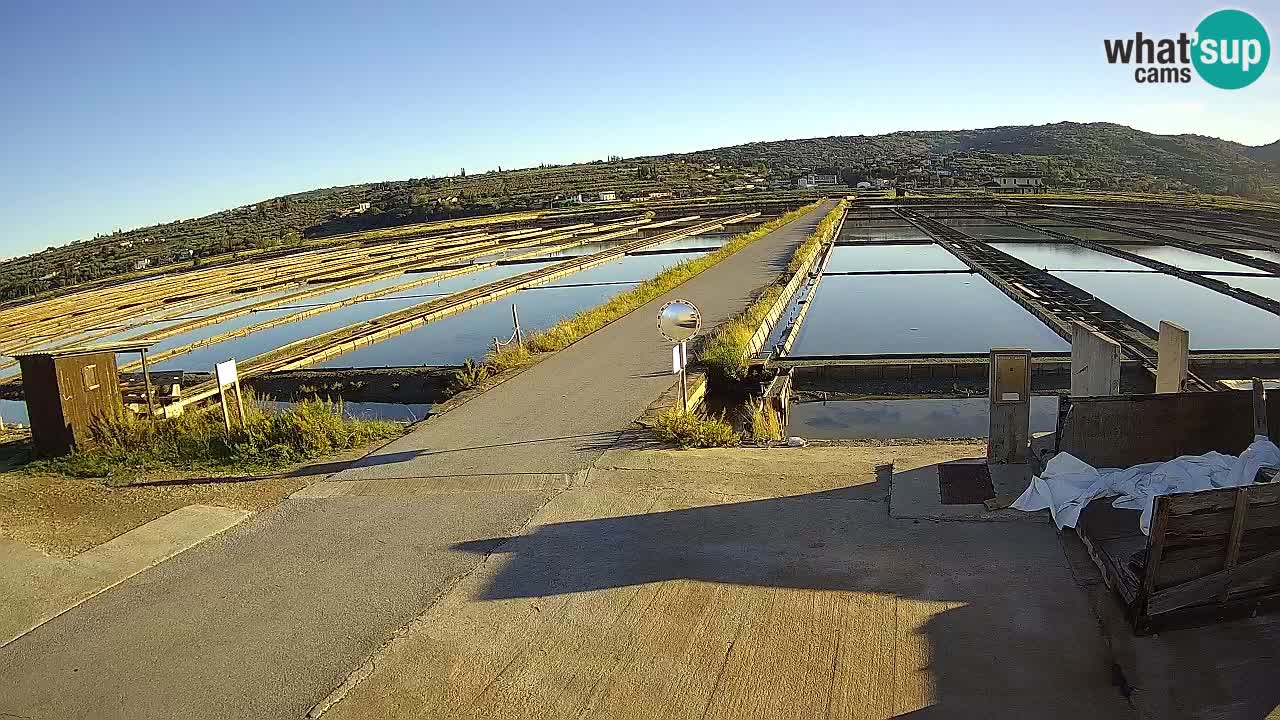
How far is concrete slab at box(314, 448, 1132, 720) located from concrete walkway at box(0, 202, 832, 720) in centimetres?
32

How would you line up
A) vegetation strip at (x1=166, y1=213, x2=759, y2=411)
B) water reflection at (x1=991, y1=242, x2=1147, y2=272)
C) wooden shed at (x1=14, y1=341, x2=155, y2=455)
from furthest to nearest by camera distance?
water reflection at (x1=991, y1=242, x2=1147, y2=272)
vegetation strip at (x1=166, y1=213, x2=759, y2=411)
wooden shed at (x1=14, y1=341, x2=155, y2=455)

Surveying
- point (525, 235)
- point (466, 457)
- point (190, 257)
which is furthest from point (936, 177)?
point (466, 457)

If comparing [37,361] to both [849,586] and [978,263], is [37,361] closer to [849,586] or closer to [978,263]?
[849,586]

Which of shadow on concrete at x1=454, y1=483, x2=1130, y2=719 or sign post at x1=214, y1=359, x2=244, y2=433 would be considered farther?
sign post at x1=214, y1=359, x2=244, y2=433

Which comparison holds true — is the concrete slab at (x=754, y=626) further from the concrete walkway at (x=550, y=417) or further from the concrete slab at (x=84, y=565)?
the concrete slab at (x=84, y=565)

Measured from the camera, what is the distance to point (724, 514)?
20.0 ft

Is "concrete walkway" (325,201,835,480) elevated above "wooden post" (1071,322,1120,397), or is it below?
below

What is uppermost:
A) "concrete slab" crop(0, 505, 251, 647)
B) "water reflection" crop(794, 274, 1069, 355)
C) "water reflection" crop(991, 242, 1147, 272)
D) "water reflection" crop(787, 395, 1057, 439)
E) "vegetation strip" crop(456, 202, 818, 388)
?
"concrete slab" crop(0, 505, 251, 647)

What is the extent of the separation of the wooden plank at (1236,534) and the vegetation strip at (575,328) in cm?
849

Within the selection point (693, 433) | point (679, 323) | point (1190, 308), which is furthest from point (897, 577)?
point (1190, 308)

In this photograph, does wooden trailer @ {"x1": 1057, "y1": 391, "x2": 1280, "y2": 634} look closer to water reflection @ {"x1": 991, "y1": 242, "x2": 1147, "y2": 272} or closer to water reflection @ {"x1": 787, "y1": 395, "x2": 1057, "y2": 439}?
water reflection @ {"x1": 787, "y1": 395, "x2": 1057, "y2": 439}

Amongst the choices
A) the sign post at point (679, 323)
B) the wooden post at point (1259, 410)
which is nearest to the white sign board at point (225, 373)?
the sign post at point (679, 323)

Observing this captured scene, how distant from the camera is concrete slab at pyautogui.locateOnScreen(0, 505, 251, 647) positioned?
5.29m

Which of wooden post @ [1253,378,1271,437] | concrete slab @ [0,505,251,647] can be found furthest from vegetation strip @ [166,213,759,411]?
wooden post @ [1253,378,1271,437]
